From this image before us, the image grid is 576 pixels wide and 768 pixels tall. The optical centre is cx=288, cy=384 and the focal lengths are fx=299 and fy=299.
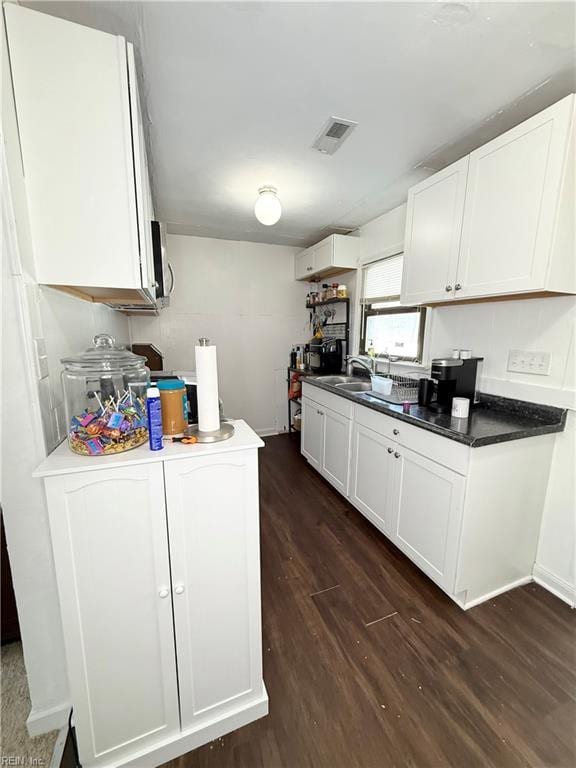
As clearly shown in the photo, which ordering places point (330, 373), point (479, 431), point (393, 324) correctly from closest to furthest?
point (479, 431), point (393, 324), point (330, 373)

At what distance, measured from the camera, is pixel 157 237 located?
1.65 m

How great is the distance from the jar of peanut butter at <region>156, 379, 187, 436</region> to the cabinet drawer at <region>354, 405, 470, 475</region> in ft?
4.07

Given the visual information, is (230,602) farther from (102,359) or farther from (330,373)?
(330,373)

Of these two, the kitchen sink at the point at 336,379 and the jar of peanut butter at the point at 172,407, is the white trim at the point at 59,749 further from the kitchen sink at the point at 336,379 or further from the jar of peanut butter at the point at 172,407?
the kitchen sink at the point at 336,379

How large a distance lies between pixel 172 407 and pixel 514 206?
1.76 meters

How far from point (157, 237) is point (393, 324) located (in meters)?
2.06

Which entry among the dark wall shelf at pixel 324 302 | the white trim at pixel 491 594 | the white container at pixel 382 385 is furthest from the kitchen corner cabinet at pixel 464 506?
the dark wall shelf at pixel 324 302

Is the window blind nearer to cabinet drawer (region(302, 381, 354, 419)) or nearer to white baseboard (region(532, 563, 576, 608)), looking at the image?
cabinet drawer (region(302, 381, 354, 419))

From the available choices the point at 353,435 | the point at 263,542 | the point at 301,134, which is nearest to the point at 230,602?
the point at 263,542

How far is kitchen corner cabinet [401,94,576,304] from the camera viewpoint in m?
1.26

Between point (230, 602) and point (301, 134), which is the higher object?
point (301, 134)

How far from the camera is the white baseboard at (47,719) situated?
100 cm

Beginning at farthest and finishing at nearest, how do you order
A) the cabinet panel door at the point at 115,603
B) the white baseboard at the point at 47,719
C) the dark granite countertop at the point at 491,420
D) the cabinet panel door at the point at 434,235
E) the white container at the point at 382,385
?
the white container at the point at 382,385 → the cabinet panel door at the point at 434,235 → the dark granite countertop at the point at 491,420 → the white baseboard at the point at 47,719 → the cabinet panel door at the point at 115,603

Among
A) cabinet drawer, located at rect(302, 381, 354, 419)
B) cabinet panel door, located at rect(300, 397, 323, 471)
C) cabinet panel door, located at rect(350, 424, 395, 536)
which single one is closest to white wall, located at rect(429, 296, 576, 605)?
cabinet panel door, located at rect(350, 424, 395, 536)
